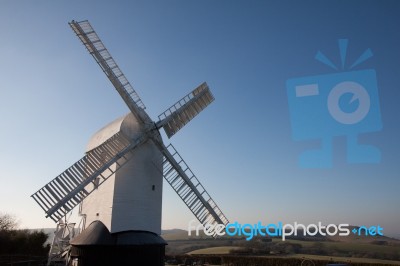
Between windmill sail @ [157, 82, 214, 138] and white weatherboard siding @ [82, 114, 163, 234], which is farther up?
windmill sail @ [157, 82, 214, 138]

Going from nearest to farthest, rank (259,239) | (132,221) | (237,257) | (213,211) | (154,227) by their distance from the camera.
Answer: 1. (132,221)
2. (154,227)
3. (213,211)
4. (237,257)
5. (259,239)

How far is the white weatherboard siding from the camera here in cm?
1536

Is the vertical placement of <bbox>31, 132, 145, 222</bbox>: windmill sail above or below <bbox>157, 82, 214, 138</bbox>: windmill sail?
below

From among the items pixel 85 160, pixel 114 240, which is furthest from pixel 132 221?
pixel 85 160

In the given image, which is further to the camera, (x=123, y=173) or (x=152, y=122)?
(x=152, y=122)

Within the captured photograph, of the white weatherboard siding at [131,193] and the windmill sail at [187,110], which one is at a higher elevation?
the windmill sail at [187,110]

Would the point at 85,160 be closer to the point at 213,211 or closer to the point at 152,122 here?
the point at 152,122

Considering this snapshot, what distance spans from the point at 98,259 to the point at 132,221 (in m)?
2.29

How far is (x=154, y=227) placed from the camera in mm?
16844

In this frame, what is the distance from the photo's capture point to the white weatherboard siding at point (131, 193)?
15359 millimetres

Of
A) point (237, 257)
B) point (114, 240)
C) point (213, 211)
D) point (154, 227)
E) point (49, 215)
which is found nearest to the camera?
point (49, 215)

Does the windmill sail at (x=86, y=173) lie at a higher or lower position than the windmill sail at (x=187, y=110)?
lower

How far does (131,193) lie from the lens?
52.2ft

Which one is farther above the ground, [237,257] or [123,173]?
[123,173]
